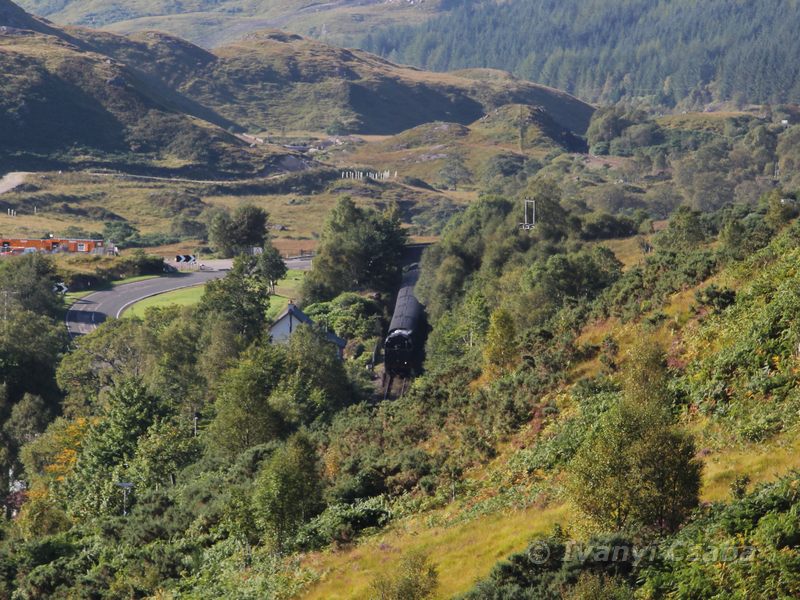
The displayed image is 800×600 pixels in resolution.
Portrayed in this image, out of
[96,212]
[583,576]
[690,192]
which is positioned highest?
[583,576]

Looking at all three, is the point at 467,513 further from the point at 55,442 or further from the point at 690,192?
the point at 690,192

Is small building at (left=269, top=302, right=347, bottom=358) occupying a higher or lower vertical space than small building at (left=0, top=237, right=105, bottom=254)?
higher

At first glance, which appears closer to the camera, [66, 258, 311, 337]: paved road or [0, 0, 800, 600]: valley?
[0, 0, 800, 600]: valley

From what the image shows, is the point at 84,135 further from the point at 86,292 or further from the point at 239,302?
the point at 239,302

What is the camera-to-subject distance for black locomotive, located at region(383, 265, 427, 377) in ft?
241

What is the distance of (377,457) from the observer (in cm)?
4031

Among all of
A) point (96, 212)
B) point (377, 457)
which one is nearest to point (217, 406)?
point (377, 457)

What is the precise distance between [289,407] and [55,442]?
45.0ft

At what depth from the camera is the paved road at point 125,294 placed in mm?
89500

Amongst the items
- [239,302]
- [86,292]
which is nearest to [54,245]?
[86,292]

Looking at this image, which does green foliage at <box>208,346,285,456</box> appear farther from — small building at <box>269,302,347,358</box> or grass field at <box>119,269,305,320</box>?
grass field at <box>119,269,305,320</box>

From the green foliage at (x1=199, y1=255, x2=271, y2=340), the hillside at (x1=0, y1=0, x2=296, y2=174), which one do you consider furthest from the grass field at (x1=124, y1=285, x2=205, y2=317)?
the hillside at (x1=0, y1=0, x2=296, y2=174)

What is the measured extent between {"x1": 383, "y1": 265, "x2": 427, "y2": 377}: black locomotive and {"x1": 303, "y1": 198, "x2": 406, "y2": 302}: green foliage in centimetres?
961

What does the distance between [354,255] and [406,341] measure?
21.9 metres
